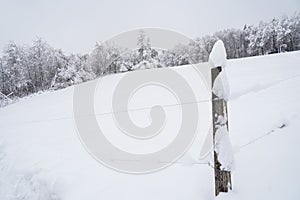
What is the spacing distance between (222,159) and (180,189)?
0.65m

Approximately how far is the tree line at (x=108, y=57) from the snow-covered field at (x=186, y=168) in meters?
15.6

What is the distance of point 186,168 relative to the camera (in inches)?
105

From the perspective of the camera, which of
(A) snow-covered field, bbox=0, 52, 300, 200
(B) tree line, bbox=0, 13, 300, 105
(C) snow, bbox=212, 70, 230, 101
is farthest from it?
(B) tree line, bbox=0, 13, 300, 105

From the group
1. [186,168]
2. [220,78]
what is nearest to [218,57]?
[220,78]

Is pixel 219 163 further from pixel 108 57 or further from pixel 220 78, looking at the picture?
pixel 108 57

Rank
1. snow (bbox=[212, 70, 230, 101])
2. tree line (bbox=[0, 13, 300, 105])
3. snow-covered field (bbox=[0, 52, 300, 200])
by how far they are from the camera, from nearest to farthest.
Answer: snow (bbox=[212, 70, 230, 101])
snow-covered field (bbox=[0, 52, 300, 200])
tree line (bbox=[0, 13, 300, 105])

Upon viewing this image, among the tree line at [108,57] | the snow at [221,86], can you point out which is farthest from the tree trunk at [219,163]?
the tree line at [108,57]

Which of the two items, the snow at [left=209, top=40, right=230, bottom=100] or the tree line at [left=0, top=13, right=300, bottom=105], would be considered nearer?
the snow at [left=209, top=40, right=230, bottom=100]

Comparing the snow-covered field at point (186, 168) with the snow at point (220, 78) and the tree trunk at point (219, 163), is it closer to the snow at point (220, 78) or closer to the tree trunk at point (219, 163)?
the tree trunk at point (219, 163)

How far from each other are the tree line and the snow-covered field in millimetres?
15632

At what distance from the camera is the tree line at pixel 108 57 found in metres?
21.8

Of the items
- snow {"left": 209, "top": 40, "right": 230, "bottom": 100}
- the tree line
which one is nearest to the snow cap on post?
snow {"left": 209, "top": 40, "right": 230, "bottom": 100}

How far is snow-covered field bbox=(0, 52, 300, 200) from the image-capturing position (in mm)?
2139

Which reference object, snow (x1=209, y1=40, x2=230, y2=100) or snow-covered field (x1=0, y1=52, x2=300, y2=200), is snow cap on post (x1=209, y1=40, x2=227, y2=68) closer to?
snow (x1=209, y1=40, x2=230, y2=100)
